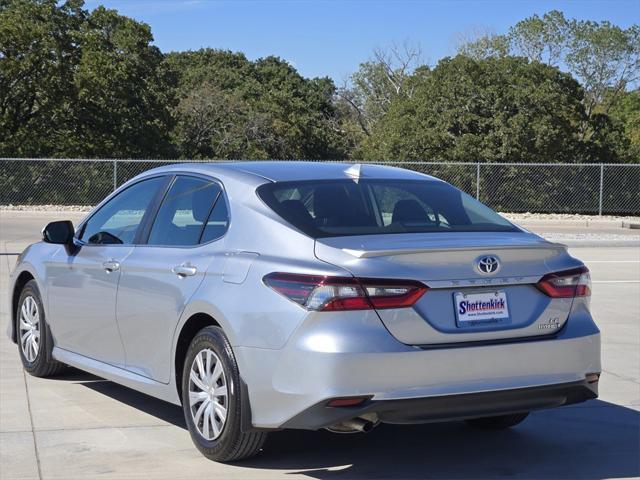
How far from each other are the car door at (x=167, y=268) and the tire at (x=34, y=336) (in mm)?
1347

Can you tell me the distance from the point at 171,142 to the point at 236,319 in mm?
39884

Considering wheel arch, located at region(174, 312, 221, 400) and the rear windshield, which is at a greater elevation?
the rear windshield

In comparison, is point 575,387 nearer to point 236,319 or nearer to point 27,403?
point 236,319

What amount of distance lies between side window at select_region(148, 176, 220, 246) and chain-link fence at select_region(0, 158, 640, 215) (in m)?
23.6

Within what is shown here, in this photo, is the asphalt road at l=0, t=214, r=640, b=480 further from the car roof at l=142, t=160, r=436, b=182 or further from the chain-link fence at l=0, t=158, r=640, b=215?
the chain-link fence at l=0, t=158, r=640, b=215

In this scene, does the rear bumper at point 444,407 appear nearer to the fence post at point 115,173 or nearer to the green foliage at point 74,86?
the fence post at point 115,173

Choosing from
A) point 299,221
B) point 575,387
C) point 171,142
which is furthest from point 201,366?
point 171,142

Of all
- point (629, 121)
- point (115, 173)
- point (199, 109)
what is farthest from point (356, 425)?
point (629, 121)

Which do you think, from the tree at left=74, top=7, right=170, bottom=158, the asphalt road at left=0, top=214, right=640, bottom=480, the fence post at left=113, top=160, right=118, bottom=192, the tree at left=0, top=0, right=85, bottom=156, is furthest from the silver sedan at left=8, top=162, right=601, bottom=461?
the tree at left=74, top=7, right=170, bottom=158

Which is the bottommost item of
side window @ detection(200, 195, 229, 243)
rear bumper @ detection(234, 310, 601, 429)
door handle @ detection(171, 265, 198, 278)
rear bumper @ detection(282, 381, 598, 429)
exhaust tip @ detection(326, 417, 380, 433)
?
exhaust tip @ detection(326, 417, 380, 433)

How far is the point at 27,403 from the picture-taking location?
6.96 meters

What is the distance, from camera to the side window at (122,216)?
22.2 ft

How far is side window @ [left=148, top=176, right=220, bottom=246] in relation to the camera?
609 cm

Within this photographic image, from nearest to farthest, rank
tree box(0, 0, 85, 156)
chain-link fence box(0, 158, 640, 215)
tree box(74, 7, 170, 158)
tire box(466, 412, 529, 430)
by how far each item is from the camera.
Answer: tire box(466, 412, 529, 430), chain-link fence box(0, 158, 640, 215), tree box(0, 0, 85, 156), tree box(74, 7, 170, 158)
